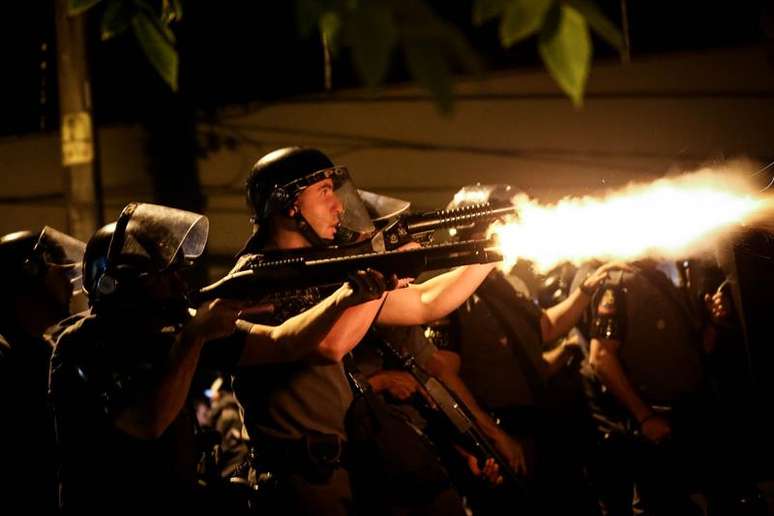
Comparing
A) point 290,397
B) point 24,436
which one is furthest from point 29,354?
point 290,397

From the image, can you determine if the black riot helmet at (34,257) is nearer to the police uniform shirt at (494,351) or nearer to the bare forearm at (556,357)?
the police uniform shirt at (494,351)

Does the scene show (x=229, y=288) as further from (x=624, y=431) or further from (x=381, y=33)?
(x=624, y=431)

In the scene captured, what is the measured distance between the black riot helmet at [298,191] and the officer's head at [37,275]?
1.38 meters

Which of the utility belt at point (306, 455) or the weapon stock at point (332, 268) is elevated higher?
the weapon stock at point (332, 268)

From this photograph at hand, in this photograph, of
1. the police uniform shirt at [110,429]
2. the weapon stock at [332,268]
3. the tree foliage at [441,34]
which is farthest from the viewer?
the weapon stock at [332,268]

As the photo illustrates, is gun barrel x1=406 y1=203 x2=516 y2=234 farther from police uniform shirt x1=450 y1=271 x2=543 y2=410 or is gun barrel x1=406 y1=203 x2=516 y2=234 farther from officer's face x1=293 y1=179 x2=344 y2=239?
police uniform shirt x1=450 y1=271 x2=543 y2=410

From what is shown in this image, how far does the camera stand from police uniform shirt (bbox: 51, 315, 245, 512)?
3861mm

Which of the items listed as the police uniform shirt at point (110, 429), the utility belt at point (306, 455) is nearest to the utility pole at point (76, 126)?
the police uniform shirt at point (110, 429)

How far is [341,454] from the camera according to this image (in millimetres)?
4582

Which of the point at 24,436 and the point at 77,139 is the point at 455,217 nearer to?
the point at 24,436

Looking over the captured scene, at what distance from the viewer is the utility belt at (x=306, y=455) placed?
444 centimetres

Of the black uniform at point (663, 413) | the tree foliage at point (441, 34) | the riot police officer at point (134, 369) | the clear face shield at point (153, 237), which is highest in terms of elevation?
the tree foliage at point (441, 34)

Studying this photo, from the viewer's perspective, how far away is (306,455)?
4.44 m

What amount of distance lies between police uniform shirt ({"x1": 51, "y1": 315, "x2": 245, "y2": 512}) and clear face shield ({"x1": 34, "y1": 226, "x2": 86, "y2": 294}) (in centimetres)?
151
